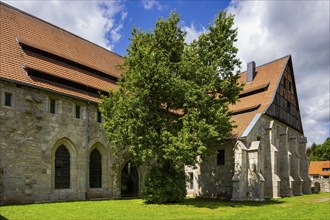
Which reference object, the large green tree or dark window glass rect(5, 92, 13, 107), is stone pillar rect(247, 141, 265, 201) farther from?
dark window glass rect(5, 92, 13, 107)

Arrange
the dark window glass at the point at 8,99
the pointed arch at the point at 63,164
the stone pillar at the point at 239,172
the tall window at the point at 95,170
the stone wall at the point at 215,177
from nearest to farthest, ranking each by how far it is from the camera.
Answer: the dark window glass at the point at 8,99, the pointed arch at the point at 63,164, the tall window at the point at 95,170, the stone pillar at the point at 239,172, the stone wall at the point at 215,177

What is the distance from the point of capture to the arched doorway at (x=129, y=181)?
2453 centimetres

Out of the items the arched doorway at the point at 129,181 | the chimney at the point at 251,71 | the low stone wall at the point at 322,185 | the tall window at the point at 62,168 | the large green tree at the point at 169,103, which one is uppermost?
the chimney at the point at 251,71

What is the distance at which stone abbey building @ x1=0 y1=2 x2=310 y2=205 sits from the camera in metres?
17.3

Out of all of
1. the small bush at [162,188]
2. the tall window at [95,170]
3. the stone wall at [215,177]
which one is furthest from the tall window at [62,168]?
the stone wall at [215,177]

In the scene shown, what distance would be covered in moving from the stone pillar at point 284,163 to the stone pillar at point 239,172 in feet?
23.2

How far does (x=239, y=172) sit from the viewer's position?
2325 centimetres

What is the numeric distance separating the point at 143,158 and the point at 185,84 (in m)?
4.82

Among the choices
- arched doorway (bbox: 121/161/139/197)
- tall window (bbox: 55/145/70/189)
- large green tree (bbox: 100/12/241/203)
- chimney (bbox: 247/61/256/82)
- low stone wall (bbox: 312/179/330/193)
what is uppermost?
chimney (bbox: 247/61/256/82)

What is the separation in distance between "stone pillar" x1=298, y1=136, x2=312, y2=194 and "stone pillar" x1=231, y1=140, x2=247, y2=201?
44.3 feet

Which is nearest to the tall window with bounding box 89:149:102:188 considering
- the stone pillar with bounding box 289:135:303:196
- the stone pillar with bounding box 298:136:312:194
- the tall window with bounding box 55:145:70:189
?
the tall window with bounding box 55:145:70:189

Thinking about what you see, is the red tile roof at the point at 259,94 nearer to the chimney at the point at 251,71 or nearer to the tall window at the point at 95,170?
the chimney at the point at 251,71

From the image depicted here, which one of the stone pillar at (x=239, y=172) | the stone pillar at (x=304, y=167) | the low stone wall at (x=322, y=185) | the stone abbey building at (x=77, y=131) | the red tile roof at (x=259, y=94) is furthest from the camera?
the low stone wall at (x=322, y=185)

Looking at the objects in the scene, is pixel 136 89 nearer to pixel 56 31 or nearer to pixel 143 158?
pixel 143 158
